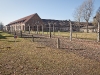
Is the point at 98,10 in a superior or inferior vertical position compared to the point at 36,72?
superior

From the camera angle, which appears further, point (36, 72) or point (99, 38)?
point (99, 38)

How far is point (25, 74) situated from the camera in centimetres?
543

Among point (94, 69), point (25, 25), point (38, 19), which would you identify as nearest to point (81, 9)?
point (38, 19)

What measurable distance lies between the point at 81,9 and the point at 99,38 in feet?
152

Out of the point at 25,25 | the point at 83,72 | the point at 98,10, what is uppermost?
the point at 98,10

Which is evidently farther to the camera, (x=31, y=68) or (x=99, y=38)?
(x=99, y=38)

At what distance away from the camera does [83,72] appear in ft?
18.7

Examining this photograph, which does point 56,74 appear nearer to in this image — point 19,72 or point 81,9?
point 19,72

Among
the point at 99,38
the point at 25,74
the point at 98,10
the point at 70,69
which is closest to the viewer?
the point at 25,74

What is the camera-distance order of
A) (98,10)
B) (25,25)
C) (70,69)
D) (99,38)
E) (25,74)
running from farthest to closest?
(25,25) → (98,10) → (99,38) → (70,69) → (25,74)

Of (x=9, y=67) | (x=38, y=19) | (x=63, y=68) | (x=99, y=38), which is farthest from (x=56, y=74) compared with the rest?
(x=38, y=19)

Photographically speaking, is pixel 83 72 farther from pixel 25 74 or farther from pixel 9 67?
pixel 9 67

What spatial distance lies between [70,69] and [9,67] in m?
2.84

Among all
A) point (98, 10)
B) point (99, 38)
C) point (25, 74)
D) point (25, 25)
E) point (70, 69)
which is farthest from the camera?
point (25, 25)
